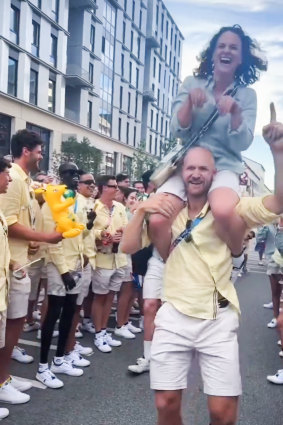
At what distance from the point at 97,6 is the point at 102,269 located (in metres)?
29.2

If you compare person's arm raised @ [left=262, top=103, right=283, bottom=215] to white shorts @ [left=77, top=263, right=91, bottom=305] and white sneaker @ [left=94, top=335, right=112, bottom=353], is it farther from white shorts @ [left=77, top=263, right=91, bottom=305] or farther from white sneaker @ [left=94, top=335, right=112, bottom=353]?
white sneaker @ [left=94, top=335, right=112, bottom=353]

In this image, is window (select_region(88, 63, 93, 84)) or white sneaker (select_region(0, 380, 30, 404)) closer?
white sneaker (select_region(0, 380, 30, 404))

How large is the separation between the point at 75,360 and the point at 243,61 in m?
3.43

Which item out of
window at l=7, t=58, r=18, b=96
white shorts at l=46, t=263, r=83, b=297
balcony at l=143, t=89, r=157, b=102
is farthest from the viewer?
balcony at l=143, t=89, r=157, b=102

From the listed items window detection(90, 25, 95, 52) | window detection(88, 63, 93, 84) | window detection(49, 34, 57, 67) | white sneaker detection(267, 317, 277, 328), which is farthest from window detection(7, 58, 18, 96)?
white sneaker detection(267, 317, 277, 328)

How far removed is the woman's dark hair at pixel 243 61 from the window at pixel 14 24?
22955mm

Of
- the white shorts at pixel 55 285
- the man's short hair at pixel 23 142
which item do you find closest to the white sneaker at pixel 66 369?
the white shorts at pixel 55 285

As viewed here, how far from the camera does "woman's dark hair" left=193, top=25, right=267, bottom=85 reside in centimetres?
218

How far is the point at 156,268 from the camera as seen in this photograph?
431 centimetres

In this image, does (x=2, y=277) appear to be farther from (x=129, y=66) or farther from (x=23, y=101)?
(x=129, y=66)

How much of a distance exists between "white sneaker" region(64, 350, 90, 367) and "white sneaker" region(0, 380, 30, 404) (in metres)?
0.83

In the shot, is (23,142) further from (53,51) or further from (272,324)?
(53,51)

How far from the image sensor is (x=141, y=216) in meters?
2.46

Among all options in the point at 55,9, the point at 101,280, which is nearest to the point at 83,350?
the point at 101,280
